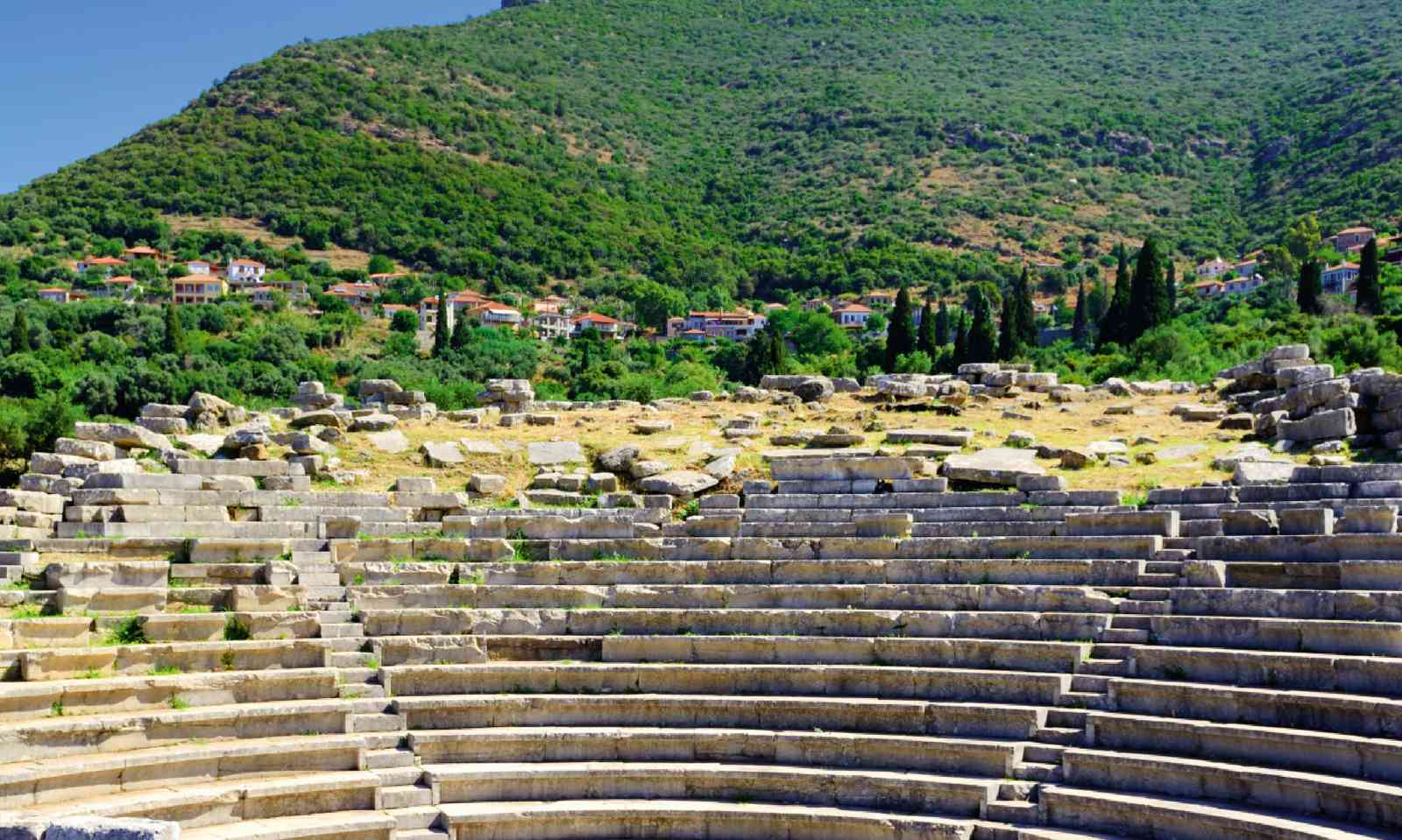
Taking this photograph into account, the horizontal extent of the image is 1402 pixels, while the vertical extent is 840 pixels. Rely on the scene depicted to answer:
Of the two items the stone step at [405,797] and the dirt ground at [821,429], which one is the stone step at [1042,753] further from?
the stone step at [405,797]

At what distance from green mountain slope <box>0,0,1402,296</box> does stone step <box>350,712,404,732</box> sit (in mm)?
83090

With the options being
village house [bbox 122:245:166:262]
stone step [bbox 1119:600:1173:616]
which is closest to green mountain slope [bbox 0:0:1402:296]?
village house [bbox 122:245:166:262]

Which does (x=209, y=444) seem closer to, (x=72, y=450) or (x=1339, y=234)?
(x=72, y=450)

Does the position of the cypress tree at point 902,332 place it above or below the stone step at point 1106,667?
above

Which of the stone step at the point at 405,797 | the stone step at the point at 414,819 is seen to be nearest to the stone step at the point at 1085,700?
the stone step at the point at 414,819

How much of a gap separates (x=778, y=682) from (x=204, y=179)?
109m

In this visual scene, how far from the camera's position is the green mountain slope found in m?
108

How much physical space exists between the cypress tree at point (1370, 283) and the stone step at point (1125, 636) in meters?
35.4

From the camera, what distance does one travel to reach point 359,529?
827 inches

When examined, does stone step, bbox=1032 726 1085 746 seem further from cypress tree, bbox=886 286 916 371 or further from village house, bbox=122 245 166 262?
village house, bbox=122 245 166 262

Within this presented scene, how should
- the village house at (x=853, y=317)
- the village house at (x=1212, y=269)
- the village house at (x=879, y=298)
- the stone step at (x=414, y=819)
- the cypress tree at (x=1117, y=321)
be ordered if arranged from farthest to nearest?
the village house at (x=879, y=298)
the village house at (x=853, y=317)
the village house at (x=1212, y=269)
the cypress tree at (x=1117, y=321)
the stone step at (x=414, y=819)

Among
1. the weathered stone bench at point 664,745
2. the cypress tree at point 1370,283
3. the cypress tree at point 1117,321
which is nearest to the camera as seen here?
the weathered stone bench at point 664,745

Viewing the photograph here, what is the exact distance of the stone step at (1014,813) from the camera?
15391 mm

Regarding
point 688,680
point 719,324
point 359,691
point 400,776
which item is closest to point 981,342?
point 688,680
